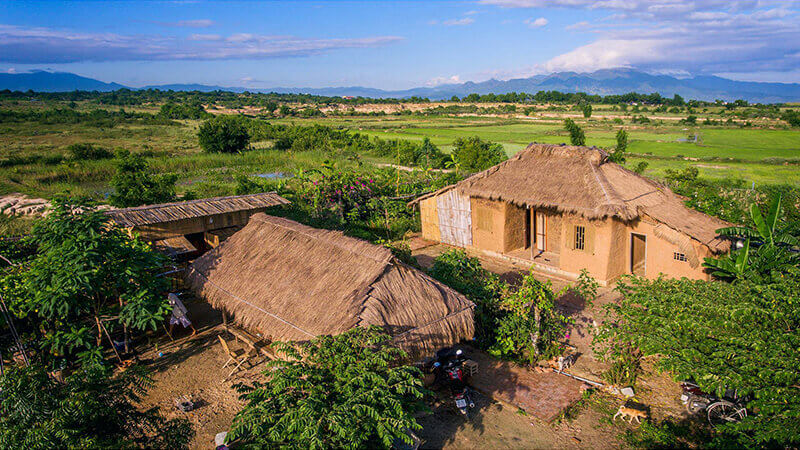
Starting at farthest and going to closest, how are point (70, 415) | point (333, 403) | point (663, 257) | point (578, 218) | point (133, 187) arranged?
1. point (133, 187)
2. point (578, 218)
3. point (663, 257)
4. point (333, 403)
5. point (70, 415)

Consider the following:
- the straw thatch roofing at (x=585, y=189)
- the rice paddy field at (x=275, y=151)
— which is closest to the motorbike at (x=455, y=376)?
the straw thatch roofing at (x=585, y=189)

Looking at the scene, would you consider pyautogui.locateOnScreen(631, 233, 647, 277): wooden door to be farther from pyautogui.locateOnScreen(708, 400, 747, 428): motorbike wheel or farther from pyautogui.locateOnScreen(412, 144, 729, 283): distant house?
pyautogui.locateOnScreen(708, 400, 747, 428): motorbike wheel

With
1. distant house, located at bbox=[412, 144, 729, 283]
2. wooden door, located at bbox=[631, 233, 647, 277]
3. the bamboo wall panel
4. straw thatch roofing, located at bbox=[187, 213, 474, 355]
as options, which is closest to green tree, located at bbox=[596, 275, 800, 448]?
straw thatch roofing, located at bbox=[187, 213, 474, 355]

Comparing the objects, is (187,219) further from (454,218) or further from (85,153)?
(85,153)

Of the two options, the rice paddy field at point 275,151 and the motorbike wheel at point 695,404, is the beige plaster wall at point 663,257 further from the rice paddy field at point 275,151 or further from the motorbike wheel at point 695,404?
the rice paddy field at point 275,151

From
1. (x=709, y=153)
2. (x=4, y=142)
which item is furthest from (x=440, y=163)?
(x=4, y=142)

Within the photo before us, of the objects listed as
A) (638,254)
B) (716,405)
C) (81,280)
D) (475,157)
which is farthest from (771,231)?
(475,157)
